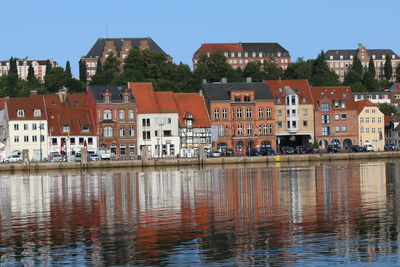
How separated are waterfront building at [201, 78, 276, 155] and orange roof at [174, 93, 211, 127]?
3.29 feet

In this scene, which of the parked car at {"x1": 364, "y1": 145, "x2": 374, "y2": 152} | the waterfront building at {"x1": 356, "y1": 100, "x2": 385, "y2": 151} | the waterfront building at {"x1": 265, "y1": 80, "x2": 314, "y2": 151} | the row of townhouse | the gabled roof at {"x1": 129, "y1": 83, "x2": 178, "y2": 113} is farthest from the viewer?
the waterfront building at {"x1": 356, "y1": 100, "x2": 385, "y2": 151}

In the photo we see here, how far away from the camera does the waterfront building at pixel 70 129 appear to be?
424 ft

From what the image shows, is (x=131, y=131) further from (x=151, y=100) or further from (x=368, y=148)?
(x=368, y=148)

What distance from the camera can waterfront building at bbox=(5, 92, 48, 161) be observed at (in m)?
129

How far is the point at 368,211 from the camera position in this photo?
149 ft

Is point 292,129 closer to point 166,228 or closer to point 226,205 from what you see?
point 226,205

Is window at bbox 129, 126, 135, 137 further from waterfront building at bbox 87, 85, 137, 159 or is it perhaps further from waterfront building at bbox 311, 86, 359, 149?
waterfront building at bbox 311, 86, 359, 149

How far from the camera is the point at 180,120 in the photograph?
135 m

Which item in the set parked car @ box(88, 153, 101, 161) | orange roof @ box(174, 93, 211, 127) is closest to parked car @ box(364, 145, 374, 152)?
orange roof @ box(174, 93, 211, 127)

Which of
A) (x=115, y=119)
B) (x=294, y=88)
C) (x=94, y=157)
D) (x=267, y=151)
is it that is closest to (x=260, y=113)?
(x=294, y=88)

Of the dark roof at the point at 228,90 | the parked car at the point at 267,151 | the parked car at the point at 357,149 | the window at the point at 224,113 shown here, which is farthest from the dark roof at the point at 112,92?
the parked car at the point at 357,149

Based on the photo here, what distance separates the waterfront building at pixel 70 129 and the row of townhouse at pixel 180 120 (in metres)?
0.13

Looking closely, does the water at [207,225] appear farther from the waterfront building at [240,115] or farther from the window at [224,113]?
the window at [224,113]

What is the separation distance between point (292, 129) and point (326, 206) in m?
93.1
